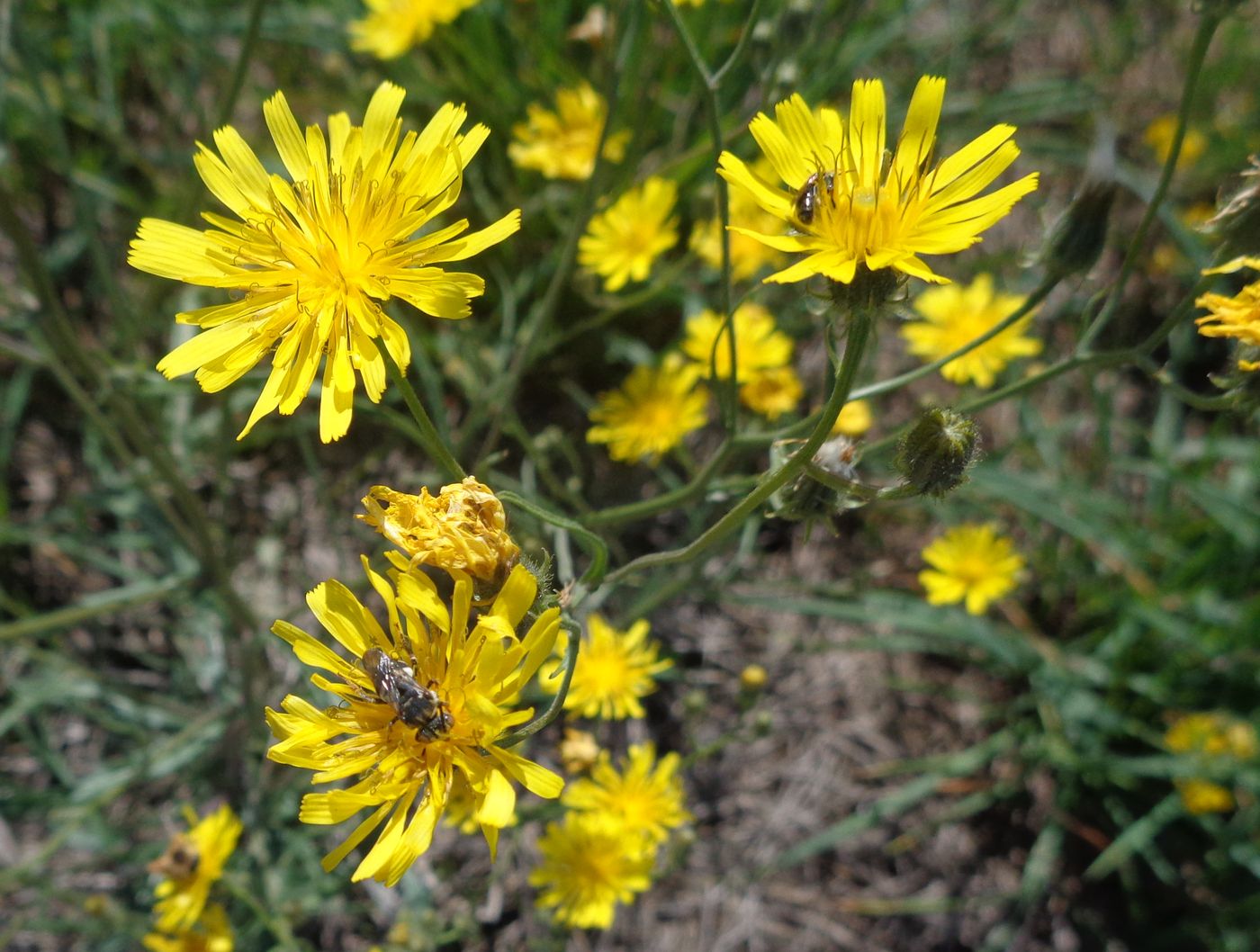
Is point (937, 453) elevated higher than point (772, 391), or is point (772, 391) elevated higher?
point (937, 453)

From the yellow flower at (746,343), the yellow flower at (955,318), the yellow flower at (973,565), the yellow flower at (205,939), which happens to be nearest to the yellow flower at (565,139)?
the yellow flower at (746,343)

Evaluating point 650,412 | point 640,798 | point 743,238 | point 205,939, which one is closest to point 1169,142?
point 743,238

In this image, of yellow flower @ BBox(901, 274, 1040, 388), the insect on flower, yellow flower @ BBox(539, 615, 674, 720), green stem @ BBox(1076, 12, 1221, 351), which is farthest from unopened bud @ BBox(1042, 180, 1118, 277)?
the insect on flower

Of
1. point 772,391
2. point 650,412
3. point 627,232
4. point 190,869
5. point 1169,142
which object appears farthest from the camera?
point 1169,142

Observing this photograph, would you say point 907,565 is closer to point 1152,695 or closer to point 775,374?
point 1152,695

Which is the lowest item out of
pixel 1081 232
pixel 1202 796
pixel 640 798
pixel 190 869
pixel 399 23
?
pixel 1202 796

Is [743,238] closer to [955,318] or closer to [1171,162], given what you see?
[955,318]

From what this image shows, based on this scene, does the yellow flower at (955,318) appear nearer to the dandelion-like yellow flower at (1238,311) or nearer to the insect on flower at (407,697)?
the dandelion-like yellow flower at (1238,311)
